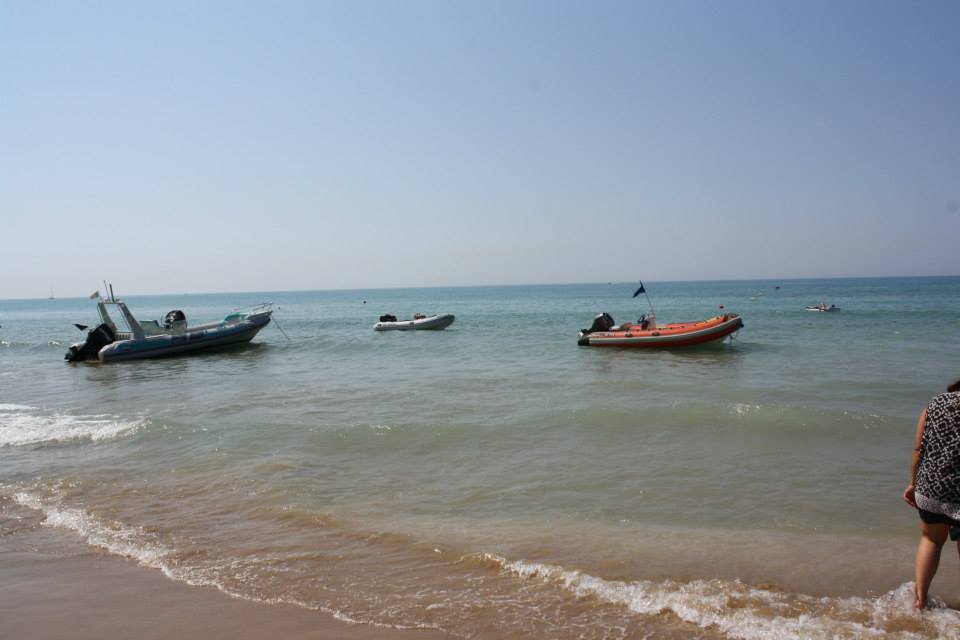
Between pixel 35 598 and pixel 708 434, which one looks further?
pixel 708 434

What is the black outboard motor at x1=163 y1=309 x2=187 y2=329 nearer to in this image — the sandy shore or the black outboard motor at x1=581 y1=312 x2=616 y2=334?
the black outboard motor at x1=581 y1=312 x2=616 y2=334

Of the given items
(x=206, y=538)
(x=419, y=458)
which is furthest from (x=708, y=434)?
(x=206, y=538)

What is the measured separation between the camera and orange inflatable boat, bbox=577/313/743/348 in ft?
66.5

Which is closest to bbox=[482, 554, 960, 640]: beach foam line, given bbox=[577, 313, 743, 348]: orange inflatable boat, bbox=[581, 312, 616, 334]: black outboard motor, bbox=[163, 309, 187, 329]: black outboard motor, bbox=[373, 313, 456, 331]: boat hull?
bbox=[577, 313, 743, 348]: orange inflatable boat

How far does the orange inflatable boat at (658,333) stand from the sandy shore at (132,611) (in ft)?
60.4

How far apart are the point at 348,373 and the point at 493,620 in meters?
13.9

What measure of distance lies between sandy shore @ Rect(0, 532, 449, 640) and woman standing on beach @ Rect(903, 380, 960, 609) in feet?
9.55

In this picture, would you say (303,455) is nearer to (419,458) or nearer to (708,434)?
(419,458)

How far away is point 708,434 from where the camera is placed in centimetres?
870

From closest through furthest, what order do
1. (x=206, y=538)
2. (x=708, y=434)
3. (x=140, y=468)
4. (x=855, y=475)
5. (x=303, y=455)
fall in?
(x=206, y=538) < (x=855, y=475) < (x=140, y=468) < (x=303, y=455) < (x=708, y=434)

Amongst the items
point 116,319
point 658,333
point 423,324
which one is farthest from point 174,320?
point 658,333

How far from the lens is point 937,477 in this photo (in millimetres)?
3377

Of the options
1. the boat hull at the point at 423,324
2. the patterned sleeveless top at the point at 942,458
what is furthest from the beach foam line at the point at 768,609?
the boat hull at the point at 423,324

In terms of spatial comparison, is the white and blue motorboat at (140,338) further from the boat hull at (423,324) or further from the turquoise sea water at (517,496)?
the boat hull at (423,324)
